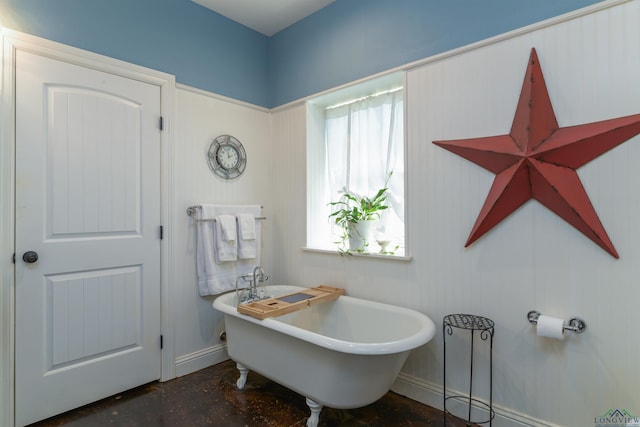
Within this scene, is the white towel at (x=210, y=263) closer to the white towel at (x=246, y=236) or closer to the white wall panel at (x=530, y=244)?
the white towel at (x=246, y=236)

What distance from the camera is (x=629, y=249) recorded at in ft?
4.87

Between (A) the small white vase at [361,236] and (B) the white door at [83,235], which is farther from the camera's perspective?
(A) the small white vase at [361,236]

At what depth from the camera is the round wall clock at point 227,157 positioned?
2682 mm

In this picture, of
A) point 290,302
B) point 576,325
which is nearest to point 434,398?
point 576,325

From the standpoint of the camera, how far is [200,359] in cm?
258

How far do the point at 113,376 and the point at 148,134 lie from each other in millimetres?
1625

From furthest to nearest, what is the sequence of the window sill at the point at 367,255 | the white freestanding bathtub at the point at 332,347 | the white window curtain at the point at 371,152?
the white window curtain at the point at 371,152, the window sill at the point at 367,255, the white freestanding bathtub at the point at 332,347

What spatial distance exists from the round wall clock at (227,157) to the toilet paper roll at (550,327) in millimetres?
2325

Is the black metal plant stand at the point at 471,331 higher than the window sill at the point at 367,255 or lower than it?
lower

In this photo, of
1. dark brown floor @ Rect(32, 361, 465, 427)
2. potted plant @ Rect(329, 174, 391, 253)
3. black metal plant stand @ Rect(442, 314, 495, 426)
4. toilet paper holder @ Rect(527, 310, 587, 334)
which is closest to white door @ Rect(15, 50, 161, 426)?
dark brown floor @ Rect(32, 361, 465, 427)

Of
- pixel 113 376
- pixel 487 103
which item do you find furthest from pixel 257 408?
pixel 487 103

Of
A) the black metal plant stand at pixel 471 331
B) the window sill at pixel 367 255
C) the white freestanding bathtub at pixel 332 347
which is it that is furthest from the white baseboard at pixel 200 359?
the black metal plant stand at pixel 471 331

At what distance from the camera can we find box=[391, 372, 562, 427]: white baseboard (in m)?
1.73

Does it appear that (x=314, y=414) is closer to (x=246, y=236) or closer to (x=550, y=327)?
(x=550, y=327)
